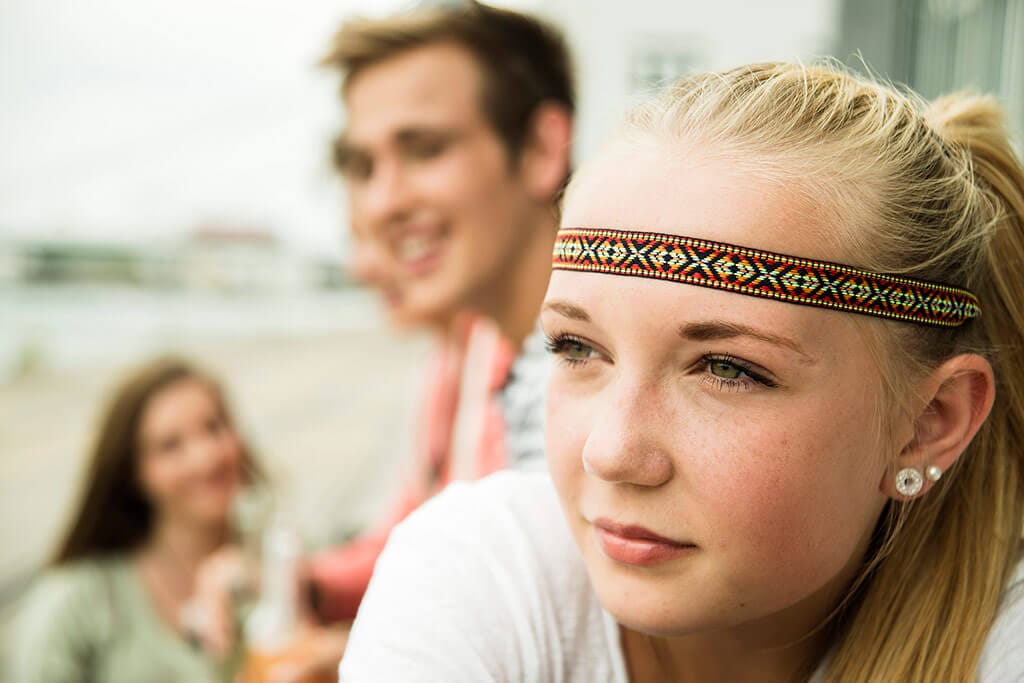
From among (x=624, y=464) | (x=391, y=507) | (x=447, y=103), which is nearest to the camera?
(x=624, y=464)

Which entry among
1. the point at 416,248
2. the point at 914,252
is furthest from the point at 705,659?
the point at 416,248

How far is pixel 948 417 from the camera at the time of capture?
0.79m

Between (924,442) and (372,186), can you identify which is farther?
(372,186)

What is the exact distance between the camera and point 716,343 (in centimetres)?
67

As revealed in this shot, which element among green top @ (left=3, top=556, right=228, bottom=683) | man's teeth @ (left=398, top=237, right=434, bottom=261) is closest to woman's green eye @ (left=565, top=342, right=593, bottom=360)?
man's teeth @ (left=398, top=237, right=434, bottom=261)

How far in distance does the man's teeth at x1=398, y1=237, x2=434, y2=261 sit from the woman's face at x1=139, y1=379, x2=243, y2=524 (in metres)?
1.07

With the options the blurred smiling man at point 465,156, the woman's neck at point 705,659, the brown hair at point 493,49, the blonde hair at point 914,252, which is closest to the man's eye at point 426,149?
the blurred smiling man at point 465,156

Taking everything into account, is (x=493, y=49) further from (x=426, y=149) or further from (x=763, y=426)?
(x=763, y=426)

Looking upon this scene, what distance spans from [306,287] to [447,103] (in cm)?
146

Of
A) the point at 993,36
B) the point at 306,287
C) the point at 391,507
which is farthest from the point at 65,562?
the point at 993,36

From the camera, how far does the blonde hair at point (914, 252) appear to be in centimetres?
71

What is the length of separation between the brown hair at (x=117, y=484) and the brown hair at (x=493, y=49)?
1193 millimetres

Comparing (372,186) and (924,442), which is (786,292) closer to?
(924,442)

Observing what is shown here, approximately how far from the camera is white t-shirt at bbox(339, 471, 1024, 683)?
736 millimetres
